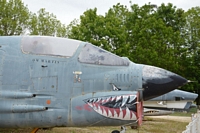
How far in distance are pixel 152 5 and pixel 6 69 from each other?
3367 centimetres

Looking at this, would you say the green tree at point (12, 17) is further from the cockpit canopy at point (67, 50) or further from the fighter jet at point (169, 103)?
the cockpit canopy at point (67, 50)

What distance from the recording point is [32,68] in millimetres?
6230

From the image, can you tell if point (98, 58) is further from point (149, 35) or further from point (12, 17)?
point (149, 35)

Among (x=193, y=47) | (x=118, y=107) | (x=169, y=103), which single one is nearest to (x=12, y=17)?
(x=169, y=103)

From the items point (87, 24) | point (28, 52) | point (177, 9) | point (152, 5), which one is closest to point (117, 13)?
point (152, 5)

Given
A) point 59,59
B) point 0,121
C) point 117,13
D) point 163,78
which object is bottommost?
point 0,121

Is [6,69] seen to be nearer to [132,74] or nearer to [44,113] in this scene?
[44,113]

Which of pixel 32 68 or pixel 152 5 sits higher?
pixel 152 5

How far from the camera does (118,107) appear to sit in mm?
5711

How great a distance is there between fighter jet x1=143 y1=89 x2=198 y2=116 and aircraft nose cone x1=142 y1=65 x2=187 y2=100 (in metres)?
12.9

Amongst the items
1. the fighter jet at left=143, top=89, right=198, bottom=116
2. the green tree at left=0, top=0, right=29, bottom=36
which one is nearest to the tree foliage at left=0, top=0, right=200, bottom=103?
the green tree at left=0, top=0, right=29, bottom=36

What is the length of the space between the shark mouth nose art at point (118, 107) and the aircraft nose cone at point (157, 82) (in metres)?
0.36

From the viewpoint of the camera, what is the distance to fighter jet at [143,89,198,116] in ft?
62.0

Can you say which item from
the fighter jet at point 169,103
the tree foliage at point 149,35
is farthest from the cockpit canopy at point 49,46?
the tree foliage at point 149,35
